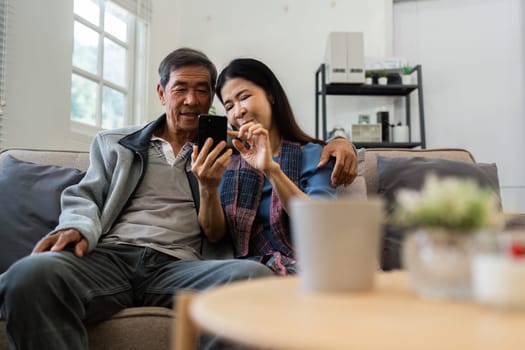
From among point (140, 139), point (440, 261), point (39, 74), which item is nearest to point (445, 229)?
point (440, 261)

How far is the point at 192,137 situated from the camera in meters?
1.55

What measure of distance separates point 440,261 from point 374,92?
3.12 m

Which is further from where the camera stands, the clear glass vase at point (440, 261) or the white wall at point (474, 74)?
the white wall at point (474, 74)

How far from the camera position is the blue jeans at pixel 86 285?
3.19 feet

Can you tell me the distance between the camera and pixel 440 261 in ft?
1.64

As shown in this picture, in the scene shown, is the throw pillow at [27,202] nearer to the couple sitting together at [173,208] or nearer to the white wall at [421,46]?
the couple sitting together at [173,208]

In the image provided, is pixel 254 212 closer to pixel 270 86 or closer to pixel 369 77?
pixel 270 86

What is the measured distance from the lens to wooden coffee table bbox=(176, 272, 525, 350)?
37 cm

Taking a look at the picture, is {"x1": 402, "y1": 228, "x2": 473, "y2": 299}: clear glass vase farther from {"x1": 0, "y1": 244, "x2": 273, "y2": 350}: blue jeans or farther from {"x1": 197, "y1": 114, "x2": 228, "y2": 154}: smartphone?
{"x1": 197, "y1": 114, "x2": 228, "y2": 154}: smartphone

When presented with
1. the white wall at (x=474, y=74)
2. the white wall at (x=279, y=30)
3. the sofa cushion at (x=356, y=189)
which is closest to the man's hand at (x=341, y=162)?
the sofa cushion at (x=356, y=189)

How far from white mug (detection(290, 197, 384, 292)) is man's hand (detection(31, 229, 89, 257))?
0.77 metres

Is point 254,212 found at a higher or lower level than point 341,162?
lower

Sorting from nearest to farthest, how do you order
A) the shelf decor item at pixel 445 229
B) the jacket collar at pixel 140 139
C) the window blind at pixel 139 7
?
the shelf decor item at pixel 445 229 < the jacket collar at pixel 140 139 < the window blind at pixel 139 7

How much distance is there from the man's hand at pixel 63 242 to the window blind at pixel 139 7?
235 centimetres
